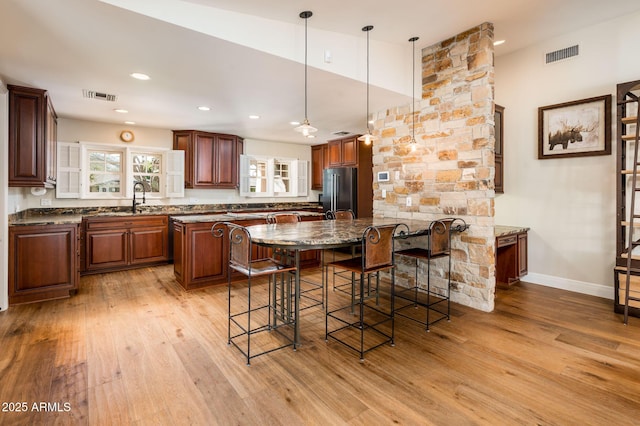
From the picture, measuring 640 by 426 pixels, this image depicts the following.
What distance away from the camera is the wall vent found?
3760mm

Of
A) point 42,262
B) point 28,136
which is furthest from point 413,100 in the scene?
point 42,262

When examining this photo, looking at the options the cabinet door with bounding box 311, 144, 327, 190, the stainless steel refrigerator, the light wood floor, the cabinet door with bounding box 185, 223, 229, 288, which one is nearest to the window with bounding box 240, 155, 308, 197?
the cabinet door with bounding box 311, 144, 327, 190

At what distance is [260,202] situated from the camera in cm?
706

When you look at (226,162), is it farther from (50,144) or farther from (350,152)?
(50,144)

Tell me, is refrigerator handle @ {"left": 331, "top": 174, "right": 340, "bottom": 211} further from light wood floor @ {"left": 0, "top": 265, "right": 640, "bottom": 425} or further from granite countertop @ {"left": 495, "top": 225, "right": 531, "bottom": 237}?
light wood floor @ {"left": 0, "top": 265, "right": 640, "bottom": 425}

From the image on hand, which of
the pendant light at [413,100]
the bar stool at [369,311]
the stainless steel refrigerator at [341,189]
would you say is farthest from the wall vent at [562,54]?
the bar stool at [369,311]

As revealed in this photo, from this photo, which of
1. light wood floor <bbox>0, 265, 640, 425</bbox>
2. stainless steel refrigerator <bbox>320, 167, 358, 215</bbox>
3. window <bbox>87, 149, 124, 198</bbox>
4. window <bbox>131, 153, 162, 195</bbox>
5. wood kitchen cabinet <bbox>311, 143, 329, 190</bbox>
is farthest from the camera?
wood kitchen cabinet <bbox>311, 143, 329, 190</bbox>

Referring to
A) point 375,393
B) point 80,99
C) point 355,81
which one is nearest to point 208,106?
point 80,99

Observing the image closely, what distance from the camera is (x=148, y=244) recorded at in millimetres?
5156

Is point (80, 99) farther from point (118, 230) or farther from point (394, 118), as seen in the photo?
point (394, 118)

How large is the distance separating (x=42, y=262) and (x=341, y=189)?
460 cm

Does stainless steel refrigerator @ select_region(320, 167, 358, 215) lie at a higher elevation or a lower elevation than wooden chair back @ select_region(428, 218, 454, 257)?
higher

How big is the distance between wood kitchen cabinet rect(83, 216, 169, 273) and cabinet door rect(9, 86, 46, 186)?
1288mm

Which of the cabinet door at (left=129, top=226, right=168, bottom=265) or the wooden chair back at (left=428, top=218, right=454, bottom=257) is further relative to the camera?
the cabinet door at (left=129, top=226, right=168, bottom=265)
